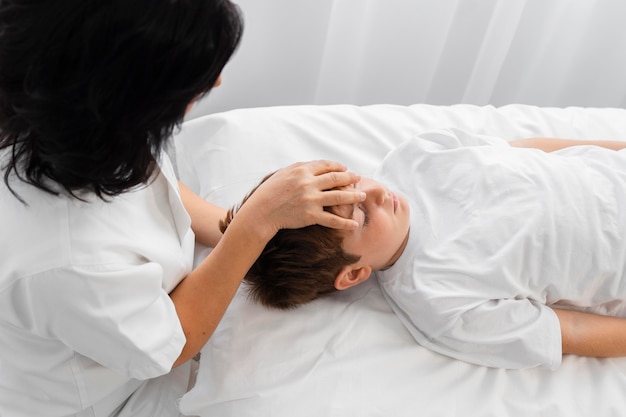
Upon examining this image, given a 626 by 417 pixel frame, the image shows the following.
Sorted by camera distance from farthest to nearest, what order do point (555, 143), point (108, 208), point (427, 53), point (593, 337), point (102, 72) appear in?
point (427, 53) < point (555, 143) < point (593, 337) < point (108, 208) < point (102, 72)

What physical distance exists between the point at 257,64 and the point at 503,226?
3.91 feet

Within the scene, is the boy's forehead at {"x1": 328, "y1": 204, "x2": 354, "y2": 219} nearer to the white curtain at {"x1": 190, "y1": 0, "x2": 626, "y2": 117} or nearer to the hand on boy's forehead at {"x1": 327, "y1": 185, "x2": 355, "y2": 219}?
the hand on boy's forehead at {"x1": 327, "y1": 185, "x2": 355, "y2": 219}

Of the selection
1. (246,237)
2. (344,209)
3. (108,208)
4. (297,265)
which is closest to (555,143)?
(344,209)

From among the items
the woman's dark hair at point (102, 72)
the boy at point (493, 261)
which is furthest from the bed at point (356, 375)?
the woman's dark hair at point (102, 72)

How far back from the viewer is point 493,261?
112 centimetres

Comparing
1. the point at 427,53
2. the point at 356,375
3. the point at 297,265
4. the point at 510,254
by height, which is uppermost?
the point at 427,53

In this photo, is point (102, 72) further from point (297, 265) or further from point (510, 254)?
point (510, 254)

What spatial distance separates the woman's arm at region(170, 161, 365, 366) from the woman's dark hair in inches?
12.0

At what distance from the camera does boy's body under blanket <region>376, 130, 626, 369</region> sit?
1074 mm

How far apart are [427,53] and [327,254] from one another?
1.24 metres

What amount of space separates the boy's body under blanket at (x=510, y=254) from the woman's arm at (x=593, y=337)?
0.14 feet

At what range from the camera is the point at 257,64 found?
2.04m

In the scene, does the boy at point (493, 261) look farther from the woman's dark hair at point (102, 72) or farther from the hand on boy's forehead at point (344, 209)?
the woman's dark hair at point (102, 72)

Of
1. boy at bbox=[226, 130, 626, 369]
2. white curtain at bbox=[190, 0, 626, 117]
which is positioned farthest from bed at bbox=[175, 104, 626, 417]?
white curtain at bbox=[190, 0, 626, 117]
